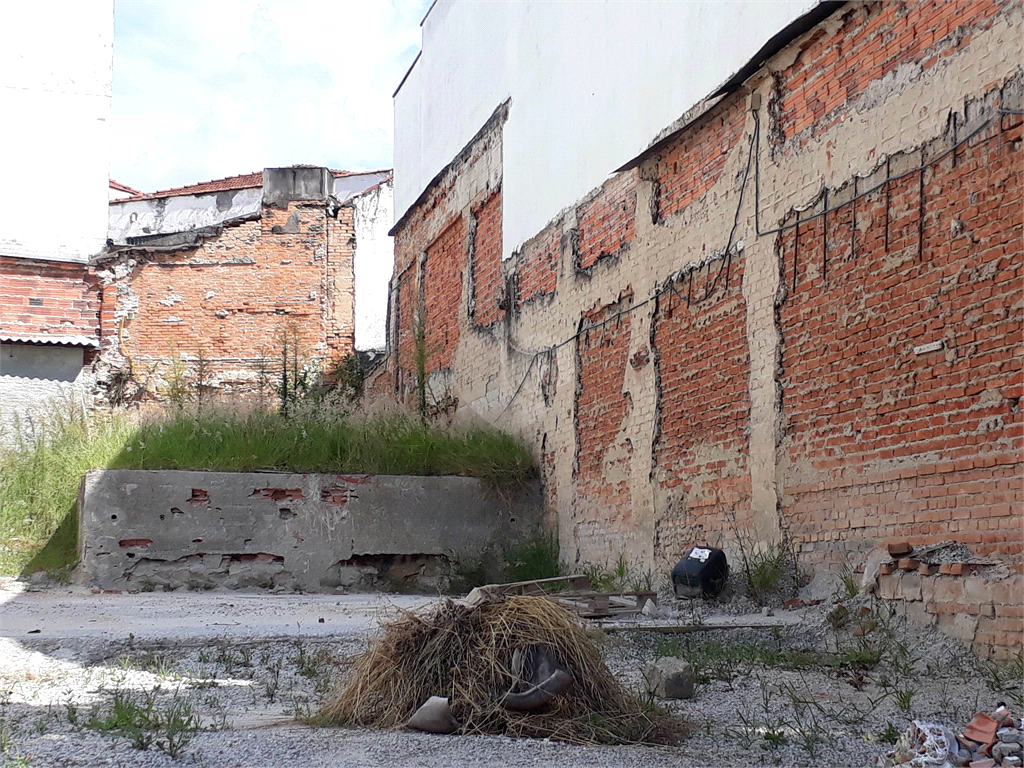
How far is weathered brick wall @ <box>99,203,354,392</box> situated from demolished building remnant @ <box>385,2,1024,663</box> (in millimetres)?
8736

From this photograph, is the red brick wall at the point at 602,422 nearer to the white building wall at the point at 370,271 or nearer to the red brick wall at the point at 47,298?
the red brick wall at the point at 47,298

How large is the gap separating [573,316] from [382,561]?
9.76 feet

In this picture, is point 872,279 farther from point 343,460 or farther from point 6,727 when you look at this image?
point 343,460

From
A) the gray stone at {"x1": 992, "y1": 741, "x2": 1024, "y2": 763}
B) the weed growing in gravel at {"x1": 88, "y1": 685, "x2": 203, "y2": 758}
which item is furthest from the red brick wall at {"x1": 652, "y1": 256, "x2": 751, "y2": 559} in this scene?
the weed growing in gravel at {"x1": 88, "y1": 685, "x2": 203, "y2": 758}

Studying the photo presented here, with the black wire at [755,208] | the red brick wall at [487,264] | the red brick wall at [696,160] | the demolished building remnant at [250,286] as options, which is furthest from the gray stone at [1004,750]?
the demolished building remnant at [250,286]

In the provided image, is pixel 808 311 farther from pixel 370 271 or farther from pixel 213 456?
pixel 370 271

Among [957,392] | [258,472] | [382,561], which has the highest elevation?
[957,392]

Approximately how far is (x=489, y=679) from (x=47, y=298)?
13.7 meters

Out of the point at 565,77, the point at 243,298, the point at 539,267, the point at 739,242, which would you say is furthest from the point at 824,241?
the point at 243,298

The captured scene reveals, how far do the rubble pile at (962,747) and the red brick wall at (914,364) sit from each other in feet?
6.58

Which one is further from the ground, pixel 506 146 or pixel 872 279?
pixel 506 146

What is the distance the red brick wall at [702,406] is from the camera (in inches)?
290

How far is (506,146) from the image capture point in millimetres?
11930

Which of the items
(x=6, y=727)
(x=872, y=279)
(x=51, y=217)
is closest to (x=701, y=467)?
A: (x=872, y=279)
